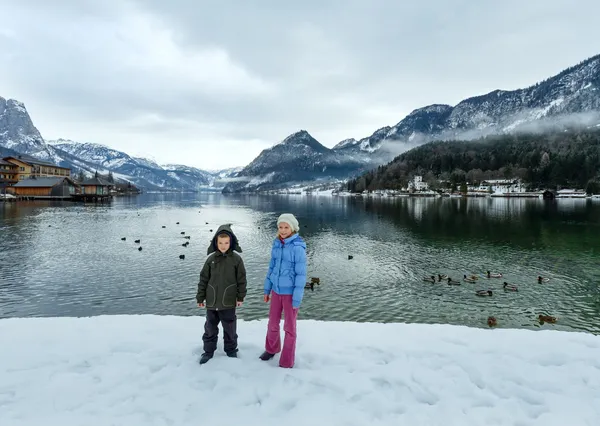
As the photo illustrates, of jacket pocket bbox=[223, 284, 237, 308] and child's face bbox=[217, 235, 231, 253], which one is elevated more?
child's face bbox=[217, 235, 231, 253]

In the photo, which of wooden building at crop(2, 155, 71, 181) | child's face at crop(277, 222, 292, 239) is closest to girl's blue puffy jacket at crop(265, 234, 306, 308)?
child's face at crop(277, 222, 292, 239)

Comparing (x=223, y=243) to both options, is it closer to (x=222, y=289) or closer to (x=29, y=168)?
(x=222, y=289)

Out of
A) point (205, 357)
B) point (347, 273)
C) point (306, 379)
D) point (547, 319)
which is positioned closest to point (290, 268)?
point (306, 379)

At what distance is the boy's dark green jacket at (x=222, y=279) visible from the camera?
27.3 ft

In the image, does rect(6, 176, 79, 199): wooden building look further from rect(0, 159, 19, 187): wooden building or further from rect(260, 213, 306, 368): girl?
rect(260, 213, 306, 368): girl

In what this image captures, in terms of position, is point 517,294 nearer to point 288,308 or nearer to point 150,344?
point 288,308

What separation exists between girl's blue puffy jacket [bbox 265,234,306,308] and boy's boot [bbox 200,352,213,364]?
2.23 meters

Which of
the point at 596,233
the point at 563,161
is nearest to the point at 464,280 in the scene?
the point at 596,233

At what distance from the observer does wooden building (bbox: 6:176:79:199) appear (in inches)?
5069

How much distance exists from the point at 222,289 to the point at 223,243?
1.15m

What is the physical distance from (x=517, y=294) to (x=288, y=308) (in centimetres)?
2448

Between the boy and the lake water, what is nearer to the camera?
the boy

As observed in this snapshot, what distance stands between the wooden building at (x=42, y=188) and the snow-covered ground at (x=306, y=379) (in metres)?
152

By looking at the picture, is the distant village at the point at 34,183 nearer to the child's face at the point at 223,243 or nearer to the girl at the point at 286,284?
the child's face at the point at 223,243
